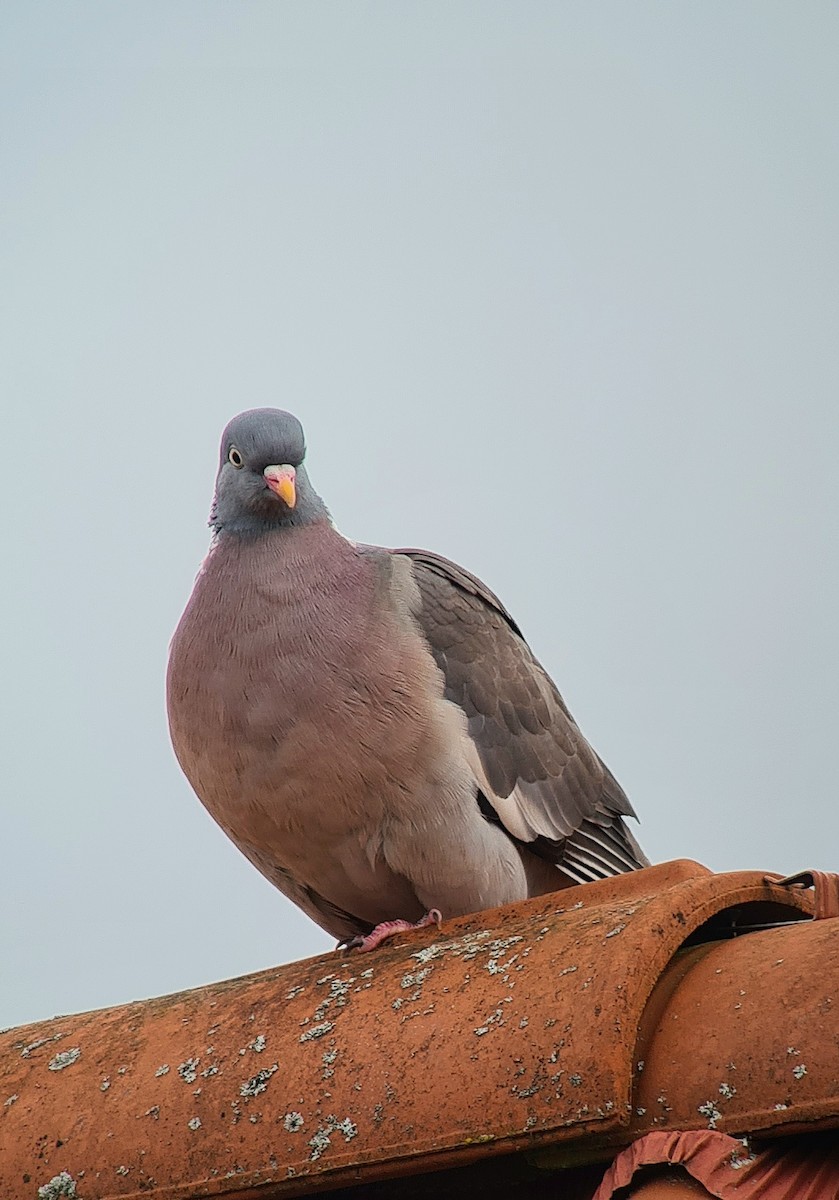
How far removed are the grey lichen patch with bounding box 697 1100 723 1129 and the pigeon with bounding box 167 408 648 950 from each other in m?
1.44

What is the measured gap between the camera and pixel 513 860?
13.4ft

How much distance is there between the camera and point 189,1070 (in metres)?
2.71

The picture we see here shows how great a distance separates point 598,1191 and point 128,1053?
1.09 meters

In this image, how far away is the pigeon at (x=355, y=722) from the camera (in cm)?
369

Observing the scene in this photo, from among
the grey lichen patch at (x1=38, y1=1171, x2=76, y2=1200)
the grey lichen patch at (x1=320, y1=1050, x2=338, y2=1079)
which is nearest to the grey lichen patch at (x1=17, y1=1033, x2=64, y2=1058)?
the grey lichen patch at (x1=38, y1=1171, x2=76, y2=1200)

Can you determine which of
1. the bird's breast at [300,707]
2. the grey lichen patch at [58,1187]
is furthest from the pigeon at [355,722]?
the grey lichen patch at [58,1187]

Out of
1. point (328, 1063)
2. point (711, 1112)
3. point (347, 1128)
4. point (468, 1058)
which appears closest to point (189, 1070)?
point (328, 1063)

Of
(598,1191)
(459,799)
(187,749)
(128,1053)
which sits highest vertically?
(187,749)

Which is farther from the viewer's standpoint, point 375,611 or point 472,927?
point 375,611

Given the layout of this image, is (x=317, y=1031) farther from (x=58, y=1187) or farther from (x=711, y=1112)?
(x=711, y=1112)

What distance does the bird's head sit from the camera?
4117 mm

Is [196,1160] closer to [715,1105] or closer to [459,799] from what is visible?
[715,1105]

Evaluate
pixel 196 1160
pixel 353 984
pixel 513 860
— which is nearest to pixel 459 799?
pixel 513 860

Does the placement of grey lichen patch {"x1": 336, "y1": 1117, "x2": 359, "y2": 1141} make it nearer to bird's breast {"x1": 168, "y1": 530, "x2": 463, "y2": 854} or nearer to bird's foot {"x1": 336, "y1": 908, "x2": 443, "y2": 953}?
bird's foot {"x1": 336, "y1": 908, "x2": 443, "y2": 953}
